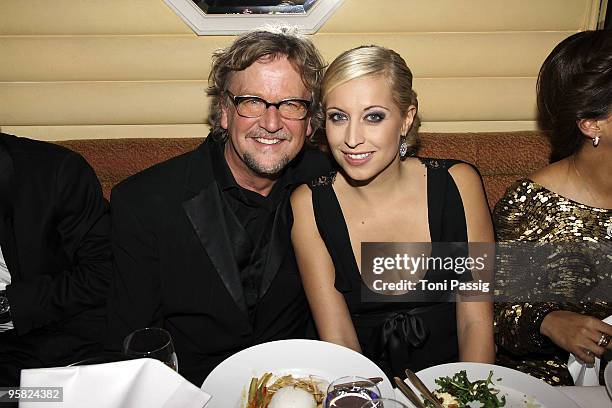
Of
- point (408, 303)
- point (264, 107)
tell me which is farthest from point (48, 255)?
point (408, 303)

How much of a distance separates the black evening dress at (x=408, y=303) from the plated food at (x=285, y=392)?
0.70 meters

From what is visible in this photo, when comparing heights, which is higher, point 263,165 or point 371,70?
point 371,70

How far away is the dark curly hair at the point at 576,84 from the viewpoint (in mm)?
1952

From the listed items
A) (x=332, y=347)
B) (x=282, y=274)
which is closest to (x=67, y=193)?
(x=282, y=274)

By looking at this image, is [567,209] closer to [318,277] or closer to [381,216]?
[381,216]

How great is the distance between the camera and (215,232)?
2.00 meters

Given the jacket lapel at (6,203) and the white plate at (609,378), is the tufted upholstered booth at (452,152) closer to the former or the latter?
the jacket lapel at (6,203)

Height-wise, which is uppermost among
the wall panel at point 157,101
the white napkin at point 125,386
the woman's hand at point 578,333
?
the wall panel at point 157,101

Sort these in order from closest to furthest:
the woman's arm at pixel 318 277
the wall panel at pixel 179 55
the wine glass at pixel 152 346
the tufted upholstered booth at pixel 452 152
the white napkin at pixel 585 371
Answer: the wine glass at pixel 152 346 → the white napkin at pixel 585 371 → the woman's arm at pixel 318 277 → the tufted upholstered booth at pixel 452 152 → the wall panel at pixel 179 55

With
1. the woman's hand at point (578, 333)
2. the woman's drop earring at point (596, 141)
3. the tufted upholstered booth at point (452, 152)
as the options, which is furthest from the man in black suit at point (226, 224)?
the woman's drop earring at point (596, 141)

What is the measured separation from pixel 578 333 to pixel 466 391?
1.95 feet

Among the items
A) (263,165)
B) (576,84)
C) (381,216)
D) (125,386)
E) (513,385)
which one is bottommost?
(513,385)

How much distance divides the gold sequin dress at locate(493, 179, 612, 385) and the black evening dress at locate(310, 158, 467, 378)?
0.64 feet

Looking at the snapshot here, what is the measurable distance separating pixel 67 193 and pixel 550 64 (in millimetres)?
1910
